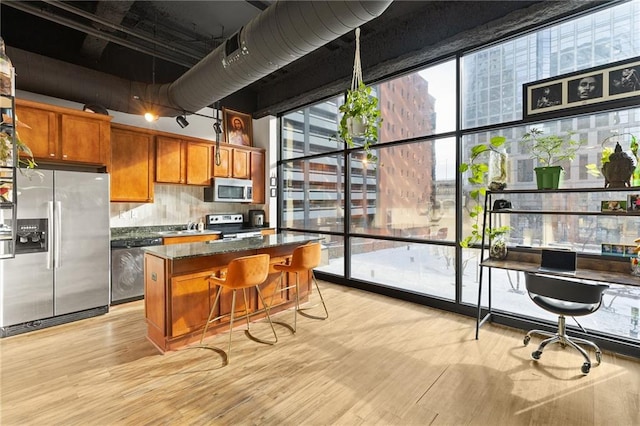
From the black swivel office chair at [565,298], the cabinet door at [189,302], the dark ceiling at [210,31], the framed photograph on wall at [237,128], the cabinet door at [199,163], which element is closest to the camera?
the black swivel office chair at [565,298]

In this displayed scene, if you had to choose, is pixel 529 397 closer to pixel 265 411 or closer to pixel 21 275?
pixel 265 411

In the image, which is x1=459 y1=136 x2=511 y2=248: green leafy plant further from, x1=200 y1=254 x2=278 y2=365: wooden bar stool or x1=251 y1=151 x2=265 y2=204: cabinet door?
x1=251 y1=151 x2=265 y2=204: cabinet door

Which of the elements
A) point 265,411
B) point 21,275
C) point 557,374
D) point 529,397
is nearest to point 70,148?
point 21,275

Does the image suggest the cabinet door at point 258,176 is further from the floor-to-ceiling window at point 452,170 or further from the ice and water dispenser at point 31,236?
the ice and water dispenser at point 31,236

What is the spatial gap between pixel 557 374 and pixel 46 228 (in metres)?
5.09

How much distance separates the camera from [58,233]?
344 cm

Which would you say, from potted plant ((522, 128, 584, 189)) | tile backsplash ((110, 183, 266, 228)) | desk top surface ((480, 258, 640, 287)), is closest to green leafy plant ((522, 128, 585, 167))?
potted plant ((522, 128, 584, 189))

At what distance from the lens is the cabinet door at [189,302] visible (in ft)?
9.34

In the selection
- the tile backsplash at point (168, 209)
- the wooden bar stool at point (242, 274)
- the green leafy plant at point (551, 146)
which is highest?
the green leafy plant at point (551, 146)

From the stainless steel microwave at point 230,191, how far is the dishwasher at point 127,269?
132 centimetres

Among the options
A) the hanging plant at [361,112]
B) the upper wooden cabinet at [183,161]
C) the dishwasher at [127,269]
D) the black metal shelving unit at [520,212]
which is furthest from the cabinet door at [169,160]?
the black metal shelving unit at [520,212]

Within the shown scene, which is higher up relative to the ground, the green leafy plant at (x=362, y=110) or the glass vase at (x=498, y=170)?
the green leafy plant at (x=362, y=110)

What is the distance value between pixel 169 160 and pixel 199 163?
1.59 feet

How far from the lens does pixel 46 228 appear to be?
3.39 m
